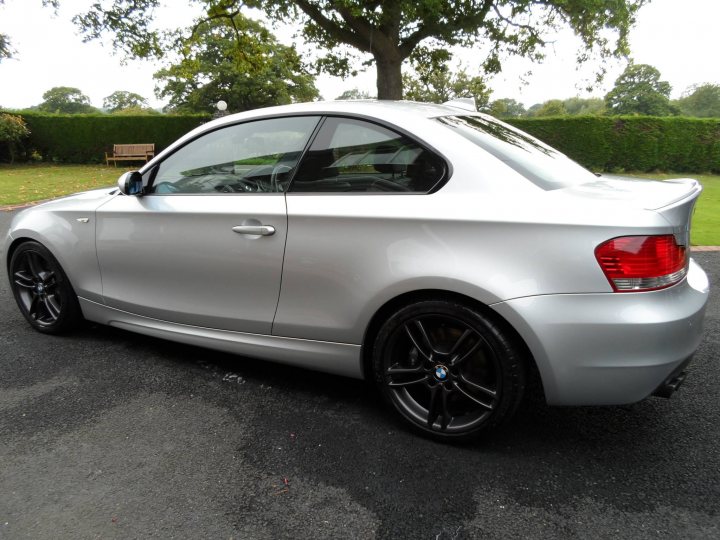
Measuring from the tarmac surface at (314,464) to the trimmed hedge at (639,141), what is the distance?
18087 millimetres

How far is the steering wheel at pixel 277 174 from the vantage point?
8.68ft

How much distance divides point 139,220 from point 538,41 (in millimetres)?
17318

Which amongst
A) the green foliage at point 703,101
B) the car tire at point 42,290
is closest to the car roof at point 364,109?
the car tire at point 42,290

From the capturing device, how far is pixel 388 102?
2734mm

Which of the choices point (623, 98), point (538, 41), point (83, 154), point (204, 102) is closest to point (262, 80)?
point (204, 102)

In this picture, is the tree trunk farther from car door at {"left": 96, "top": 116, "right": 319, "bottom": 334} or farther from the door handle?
the door handle

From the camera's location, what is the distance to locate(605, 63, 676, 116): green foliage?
74938 millimetres

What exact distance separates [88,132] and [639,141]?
74.2 feet

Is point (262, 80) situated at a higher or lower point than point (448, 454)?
higher

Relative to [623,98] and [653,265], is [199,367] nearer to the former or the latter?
[653,265]

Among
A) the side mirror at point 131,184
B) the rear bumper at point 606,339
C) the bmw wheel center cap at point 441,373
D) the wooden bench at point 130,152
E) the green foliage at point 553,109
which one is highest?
the green foliage at point 553,109

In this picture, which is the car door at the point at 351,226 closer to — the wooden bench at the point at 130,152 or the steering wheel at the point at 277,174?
the steering wheel at the point at 277,174

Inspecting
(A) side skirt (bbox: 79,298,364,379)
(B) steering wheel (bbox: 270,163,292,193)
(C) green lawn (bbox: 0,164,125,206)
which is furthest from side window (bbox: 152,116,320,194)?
(C) green lawn (bbox: 0,164,125,206)

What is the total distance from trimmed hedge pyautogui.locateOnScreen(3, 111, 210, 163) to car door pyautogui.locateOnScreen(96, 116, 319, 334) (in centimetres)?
2075
